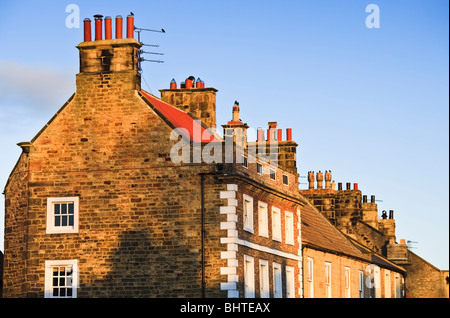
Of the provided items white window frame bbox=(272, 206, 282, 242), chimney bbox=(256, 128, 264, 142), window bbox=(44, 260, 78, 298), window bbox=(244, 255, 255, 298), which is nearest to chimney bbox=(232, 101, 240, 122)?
chimney bbox=(256, 128, 264, 142)

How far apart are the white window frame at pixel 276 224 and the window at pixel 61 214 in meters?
9.74

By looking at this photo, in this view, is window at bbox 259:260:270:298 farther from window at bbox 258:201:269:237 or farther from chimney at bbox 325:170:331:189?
chimney at bbox 325:170:331:189

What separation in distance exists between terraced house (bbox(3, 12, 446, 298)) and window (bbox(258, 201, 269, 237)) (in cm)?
5

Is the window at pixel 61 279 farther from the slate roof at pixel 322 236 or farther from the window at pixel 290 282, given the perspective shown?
the slate roof at pixel 322 236

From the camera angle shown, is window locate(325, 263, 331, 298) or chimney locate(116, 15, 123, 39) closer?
chimney locate(116, 15, 123, 39)

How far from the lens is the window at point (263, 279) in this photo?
47594mm

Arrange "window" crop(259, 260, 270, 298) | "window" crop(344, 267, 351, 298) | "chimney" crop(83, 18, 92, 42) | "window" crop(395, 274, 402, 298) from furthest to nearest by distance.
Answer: "window" crop(395, 274, 402, 298) < "window" crop(344, 267, 351, 298) < "window" crop(259, 260, 270, 298) < "chimney" crop(83, 18, 92, 42)

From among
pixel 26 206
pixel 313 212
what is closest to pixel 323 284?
pixel 313 212

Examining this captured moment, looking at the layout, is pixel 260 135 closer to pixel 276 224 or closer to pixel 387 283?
pixel 276 224

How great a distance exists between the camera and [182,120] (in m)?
48.9

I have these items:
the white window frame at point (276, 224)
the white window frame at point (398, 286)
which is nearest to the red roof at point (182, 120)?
the white window frame at point (276, 224)

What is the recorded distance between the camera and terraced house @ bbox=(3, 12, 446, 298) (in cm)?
4403

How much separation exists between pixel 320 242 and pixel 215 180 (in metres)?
14.9

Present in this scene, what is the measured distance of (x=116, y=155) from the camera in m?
45.7
